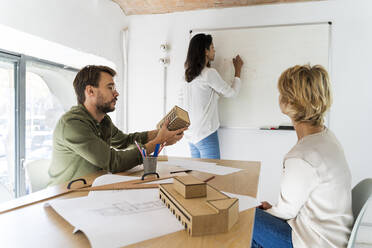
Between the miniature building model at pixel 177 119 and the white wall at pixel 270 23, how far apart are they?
1398 millimetres

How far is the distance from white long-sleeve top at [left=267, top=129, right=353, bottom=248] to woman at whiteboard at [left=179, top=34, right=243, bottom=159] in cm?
139

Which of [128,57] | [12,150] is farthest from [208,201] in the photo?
[128,57]

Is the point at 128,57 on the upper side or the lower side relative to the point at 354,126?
upper

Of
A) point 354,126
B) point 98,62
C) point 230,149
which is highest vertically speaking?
point 98,62

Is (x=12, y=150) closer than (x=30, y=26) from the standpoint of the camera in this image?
No

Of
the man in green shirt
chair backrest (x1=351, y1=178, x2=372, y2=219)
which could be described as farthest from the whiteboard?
chair backrest (x1=351, y1=178, x2=372, y2=219)

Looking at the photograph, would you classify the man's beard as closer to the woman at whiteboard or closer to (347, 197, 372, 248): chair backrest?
the woman at whiteboard

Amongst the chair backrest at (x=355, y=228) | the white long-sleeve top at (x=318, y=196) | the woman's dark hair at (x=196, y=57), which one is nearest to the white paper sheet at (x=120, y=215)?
the white long-sleeve top at (x=318, y=196)

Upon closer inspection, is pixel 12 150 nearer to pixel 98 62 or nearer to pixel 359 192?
pixel 98 62

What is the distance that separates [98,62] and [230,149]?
5.40ft

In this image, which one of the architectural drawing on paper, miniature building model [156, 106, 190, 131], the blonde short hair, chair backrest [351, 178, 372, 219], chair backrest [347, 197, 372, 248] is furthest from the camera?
miniature building model [156, 106, 190, 131]

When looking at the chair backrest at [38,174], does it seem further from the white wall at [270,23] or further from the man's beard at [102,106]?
the white wall at [270,23]

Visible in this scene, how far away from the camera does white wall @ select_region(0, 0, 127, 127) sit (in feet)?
5.41

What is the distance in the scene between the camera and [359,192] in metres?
1.03
